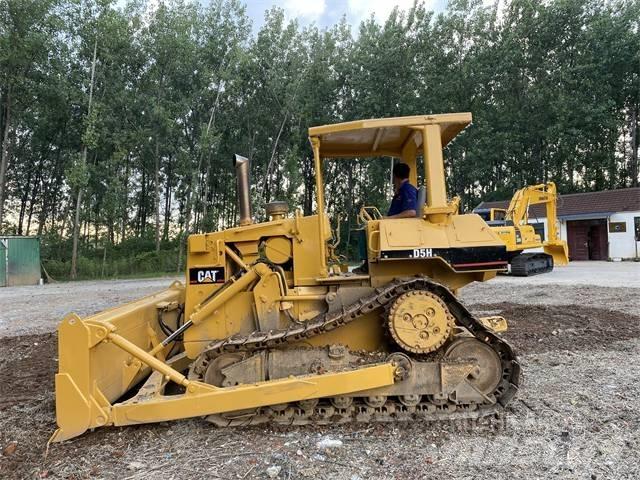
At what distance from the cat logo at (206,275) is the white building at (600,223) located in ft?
83.0

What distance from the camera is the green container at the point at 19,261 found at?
20.5m

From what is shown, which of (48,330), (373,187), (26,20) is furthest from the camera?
(373,187)

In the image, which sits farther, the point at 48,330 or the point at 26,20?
the point at 26,20

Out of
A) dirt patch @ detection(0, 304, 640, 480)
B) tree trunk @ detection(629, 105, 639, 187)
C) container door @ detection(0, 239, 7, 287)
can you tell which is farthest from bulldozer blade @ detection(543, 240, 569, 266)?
tree trunk @ detection(629, 105, 639, 187)

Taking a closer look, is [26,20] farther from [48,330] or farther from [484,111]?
[484,111]

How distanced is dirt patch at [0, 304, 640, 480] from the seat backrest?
1948 mm

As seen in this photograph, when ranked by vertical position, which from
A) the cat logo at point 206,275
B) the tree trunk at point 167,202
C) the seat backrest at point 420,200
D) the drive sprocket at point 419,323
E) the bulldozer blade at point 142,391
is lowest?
the bulldozer blade at point 142,391

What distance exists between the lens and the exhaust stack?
15.7ft

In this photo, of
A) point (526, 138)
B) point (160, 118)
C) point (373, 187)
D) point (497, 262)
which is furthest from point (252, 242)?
point (526, 138)

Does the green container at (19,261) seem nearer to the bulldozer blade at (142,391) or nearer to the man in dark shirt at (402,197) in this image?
the bulldozer blade at (142,391)

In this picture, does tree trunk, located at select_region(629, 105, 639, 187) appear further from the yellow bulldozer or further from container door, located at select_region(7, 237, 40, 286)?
container door, located at select_region(7, 237, 40, 286)

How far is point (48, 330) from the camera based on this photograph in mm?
9062

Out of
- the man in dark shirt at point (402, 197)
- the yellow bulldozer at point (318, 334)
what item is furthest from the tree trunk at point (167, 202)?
the man in dark shirt at point (402, 197)

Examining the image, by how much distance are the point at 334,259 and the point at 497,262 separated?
1680mm
